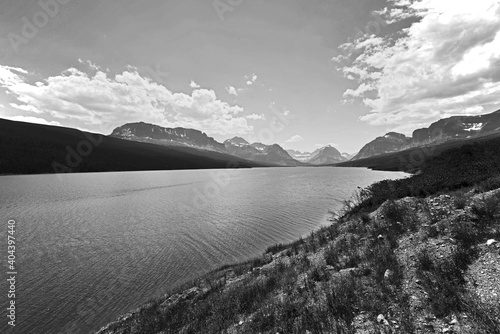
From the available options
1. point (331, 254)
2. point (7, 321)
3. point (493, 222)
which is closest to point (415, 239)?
point (493, 222)

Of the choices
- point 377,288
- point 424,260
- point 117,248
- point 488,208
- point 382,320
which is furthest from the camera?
point 117,248

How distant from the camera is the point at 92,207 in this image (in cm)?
4953

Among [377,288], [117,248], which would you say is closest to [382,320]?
[377,288]

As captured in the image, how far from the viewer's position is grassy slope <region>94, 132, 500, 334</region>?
24.2ft

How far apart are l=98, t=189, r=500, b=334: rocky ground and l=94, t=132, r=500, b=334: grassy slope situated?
0.12ft

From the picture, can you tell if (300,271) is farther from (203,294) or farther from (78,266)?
(78,266)

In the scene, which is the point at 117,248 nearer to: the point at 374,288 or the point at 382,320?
the point at 374,288

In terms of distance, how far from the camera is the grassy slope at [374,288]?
738 cm

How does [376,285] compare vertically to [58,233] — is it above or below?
above

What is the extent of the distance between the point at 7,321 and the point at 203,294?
13.1 metres

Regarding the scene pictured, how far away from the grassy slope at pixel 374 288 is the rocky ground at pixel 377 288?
4cm

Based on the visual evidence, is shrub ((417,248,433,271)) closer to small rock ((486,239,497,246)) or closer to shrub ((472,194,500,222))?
small rock ((486,239,497,246))

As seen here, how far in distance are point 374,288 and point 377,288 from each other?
117 millimetres

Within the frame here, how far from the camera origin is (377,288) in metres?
9.28
